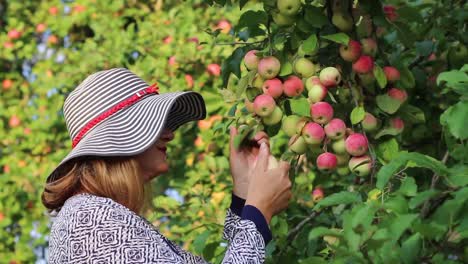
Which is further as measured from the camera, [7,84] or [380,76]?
[7,84]

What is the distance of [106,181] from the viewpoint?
179 centimetres

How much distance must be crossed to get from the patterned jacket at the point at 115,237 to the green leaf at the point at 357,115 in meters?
0.35

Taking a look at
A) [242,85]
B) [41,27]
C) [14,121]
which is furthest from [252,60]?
[41,27]

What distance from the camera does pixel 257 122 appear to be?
2100 mm

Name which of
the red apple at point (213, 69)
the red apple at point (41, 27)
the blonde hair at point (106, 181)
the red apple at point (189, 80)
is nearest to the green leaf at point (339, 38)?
the blonde hair at point (106, 181)

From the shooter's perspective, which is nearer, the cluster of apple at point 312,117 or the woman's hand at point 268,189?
the woman's hand at point 268,189

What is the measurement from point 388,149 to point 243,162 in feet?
0.98

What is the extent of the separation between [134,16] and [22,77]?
2.31 ft


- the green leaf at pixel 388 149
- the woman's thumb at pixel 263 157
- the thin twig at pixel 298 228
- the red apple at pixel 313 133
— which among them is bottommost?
the thin twig at pixel 298 228

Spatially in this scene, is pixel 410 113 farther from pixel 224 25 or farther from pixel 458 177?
A: pixel 224 25

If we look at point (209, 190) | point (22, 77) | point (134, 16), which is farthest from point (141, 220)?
point (22, 77)

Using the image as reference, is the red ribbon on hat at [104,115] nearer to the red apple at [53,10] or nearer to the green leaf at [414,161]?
the green leaf at [414,161]

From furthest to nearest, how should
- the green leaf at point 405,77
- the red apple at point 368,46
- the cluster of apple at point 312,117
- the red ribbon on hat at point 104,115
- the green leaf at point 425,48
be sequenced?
the green leaf at point 425,48 < the green leaf at point 405,77 < the red apple at point 368,46 < the cluster of apple at point 312,117 < the red ribbon on hat at point 104,115

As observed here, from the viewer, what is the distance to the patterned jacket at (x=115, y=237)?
1679mm
